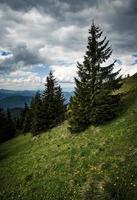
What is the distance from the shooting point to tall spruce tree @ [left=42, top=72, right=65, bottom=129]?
57.1 metres

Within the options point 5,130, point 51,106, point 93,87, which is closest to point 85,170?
point 93,87

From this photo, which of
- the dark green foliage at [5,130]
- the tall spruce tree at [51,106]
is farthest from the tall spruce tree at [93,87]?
the dark green foliage at [5,130]

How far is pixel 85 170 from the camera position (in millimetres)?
21953

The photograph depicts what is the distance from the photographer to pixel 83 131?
3528 cm

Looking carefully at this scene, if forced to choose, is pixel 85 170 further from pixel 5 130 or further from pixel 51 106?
pixel 5 130

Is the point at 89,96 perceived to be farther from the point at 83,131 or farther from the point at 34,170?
the point at 34,170

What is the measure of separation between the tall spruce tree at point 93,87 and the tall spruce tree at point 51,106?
19861 mm

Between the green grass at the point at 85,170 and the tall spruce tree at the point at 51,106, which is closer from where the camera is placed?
the green grass at the point at 85,170

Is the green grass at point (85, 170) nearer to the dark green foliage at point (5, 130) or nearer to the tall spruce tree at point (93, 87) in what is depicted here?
the tall spruce tree at point (93, 87)

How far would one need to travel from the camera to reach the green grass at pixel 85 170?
18547 mm

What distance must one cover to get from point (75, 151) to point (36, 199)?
8.59 meters

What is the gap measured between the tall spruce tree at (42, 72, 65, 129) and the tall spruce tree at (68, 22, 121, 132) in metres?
19.9

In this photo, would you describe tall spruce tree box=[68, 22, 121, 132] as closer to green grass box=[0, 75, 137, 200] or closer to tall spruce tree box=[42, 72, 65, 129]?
green grass box=[0, 75, 137, 200]

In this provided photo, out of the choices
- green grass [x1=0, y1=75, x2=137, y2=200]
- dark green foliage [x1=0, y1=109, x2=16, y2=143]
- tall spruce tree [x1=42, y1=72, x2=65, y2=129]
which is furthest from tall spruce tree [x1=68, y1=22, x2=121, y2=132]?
dark green foliage [x1=0, y1=109, x2=16, y2=143]
